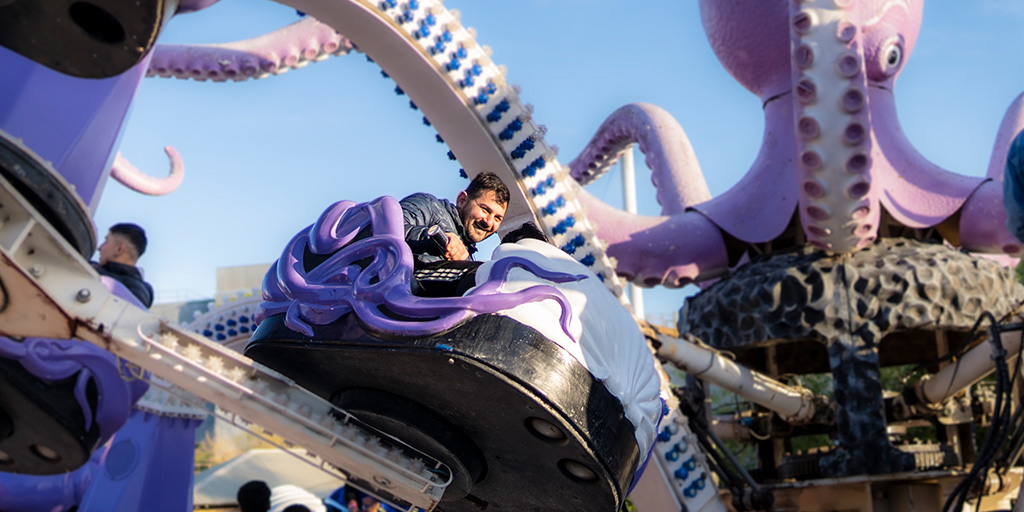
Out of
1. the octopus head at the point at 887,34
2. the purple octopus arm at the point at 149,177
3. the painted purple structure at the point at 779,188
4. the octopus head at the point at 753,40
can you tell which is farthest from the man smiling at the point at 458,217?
the purple octopus arm at the point at 149,177

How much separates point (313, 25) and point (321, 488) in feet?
38.9

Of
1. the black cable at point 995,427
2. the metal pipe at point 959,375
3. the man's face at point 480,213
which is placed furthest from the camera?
the metal pipe at point 959,375

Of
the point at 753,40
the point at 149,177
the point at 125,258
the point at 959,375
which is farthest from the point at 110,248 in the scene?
the point at 959,375

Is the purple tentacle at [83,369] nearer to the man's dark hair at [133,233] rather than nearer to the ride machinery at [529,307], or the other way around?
the ride machinery at [529,307]

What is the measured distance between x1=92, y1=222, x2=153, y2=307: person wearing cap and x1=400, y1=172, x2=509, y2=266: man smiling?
3108 millimetres

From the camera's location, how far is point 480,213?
9.43 ft

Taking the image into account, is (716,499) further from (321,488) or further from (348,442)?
(321,488)

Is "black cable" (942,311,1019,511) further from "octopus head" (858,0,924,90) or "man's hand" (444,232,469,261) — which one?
"man's hand" (444,232,469,261)

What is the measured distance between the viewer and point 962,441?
10.2 metres

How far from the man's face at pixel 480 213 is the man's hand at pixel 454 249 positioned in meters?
0.11

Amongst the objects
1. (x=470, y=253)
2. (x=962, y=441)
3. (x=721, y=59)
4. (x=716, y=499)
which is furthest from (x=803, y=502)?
(x=470, y=253)

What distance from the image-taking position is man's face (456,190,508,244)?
287 cm

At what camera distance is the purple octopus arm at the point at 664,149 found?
989 cm

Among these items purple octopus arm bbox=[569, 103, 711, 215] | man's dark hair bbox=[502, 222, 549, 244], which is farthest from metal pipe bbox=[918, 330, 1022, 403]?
man's dark hair bbox=[502, 222, 549, 244]
